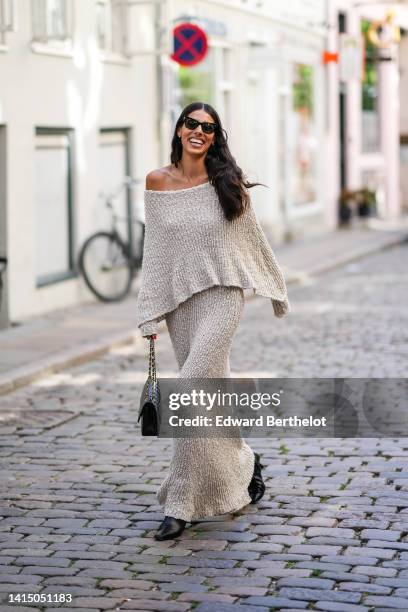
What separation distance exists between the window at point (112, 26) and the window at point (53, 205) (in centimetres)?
173

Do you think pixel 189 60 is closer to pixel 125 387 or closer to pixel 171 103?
pixel 171 103

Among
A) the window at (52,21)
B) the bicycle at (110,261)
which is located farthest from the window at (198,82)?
the window at (52,21)

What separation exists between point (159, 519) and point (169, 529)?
14.5 inches

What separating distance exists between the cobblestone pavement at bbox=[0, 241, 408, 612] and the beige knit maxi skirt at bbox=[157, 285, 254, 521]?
0.13m

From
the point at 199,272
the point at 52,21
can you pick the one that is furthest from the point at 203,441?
the point at 52,21

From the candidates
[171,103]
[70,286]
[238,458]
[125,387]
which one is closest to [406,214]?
[171,103]

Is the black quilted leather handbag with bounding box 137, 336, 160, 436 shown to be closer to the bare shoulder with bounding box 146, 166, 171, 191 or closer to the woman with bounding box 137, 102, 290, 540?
the woman with bounding box 137, 102, 290, 540

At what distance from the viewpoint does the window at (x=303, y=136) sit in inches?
1052

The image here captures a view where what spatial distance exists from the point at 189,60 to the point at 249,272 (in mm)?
11090

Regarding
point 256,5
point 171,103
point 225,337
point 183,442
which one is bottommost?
point 183,442

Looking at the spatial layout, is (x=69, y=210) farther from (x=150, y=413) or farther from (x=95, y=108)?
(x=150, y=413)

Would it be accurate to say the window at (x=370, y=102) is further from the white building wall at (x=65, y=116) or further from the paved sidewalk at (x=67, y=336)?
the white building wall at (x=65, y=116)

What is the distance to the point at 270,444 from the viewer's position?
8.21m

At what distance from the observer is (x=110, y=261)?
1644 cm
